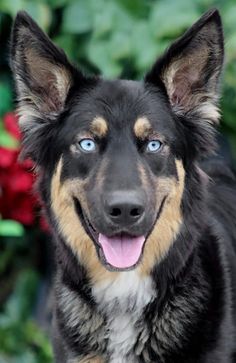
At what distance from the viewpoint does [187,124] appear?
4496mm

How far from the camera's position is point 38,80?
14.8 ft

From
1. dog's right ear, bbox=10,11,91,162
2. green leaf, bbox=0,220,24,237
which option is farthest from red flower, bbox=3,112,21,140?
dog's right ear, bbox=10,11,91,162

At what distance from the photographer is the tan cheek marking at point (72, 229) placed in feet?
14.5

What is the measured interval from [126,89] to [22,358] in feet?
6.99

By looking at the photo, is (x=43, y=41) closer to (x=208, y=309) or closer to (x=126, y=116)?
(x=126, y=116)

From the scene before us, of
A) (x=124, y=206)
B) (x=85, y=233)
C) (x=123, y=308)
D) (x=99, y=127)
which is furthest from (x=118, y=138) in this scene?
(x=123, y=308)

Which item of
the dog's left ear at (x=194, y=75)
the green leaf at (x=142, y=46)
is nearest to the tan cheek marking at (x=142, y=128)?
the dog's left ear at (x=194, y=75)

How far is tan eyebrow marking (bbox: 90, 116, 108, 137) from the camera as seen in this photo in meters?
4.29

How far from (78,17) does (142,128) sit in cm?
181

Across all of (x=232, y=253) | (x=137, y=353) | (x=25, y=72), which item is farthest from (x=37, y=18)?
(x=137, y=353)

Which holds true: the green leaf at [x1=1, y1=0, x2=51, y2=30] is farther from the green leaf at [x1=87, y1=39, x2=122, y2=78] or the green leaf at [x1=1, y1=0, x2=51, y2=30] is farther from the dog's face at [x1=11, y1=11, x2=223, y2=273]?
the dog's face at [x1=11, y1=11, x2=223, y2=273]

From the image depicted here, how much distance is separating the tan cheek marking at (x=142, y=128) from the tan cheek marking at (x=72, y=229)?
37 centimetres

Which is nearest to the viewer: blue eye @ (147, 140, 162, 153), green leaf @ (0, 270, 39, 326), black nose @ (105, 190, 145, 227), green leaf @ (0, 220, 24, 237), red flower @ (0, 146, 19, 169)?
black nose @ (105, 190, 145, 227)

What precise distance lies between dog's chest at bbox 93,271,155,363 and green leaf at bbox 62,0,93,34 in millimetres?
1954
